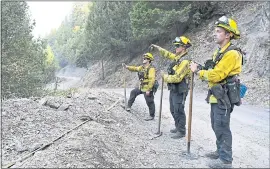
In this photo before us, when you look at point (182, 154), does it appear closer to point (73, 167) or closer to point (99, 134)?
point (99, 134)

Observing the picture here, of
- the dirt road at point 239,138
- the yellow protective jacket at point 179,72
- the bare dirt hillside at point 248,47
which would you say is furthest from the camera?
the bare dirt hillside at point 248,47

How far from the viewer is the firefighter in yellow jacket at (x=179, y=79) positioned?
723 centimetres

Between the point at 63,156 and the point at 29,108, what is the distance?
10.4 ft

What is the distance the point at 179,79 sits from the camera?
7.23 m

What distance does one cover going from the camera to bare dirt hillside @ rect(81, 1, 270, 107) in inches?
644

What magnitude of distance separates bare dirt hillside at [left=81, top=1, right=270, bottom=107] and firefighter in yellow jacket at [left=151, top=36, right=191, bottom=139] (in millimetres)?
8088

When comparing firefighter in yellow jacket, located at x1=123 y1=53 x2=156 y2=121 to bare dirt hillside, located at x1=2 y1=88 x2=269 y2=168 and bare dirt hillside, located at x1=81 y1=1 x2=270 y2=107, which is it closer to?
bare dirt hillside, located at x1=2 y1=88 x2=269 y2=168

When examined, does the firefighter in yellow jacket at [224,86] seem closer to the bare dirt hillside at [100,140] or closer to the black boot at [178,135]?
the bare dirt hillside at [100,140]

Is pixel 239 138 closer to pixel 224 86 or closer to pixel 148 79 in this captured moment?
pixel 148 79

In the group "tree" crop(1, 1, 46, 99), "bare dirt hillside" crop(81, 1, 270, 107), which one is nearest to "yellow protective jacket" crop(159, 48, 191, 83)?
"bare dirt hillside" crop(81, 1, 270, 107)

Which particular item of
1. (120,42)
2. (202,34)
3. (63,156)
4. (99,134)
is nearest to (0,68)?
(99,134)

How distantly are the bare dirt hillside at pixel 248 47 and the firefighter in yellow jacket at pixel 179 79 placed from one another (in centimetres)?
809

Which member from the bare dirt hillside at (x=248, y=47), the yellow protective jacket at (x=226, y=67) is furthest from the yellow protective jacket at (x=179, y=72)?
the bare dirt hillside at (x=248, y=47)

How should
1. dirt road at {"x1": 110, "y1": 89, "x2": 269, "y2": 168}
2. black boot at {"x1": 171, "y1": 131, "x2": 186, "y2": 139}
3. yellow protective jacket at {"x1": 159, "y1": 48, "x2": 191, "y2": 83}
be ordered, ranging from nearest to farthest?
dirt road at {"x1": 110, "y1": 89, "x2": 269, "y2": 168} < yellow protective jacket at {"x1": 159, "y1": 48, "x2": 191, "y2": 83} < black boot at {"x1": 171, "y1": 131, "x2": 186, "y2": 139}
